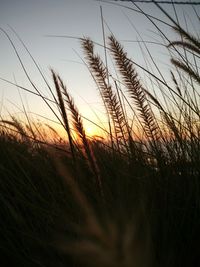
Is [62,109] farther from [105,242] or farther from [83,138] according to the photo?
[105,242]

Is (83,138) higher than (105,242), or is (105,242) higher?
(83,138)

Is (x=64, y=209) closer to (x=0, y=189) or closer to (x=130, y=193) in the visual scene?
(x=130, y=193)

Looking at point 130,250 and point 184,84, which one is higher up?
point 184,84

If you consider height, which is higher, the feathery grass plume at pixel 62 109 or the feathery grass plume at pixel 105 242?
the feathery grass plume at pixel 62 109

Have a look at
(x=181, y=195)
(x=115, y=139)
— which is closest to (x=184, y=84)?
(x=115, y=139)

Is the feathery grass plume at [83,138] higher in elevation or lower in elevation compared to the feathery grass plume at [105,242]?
higher

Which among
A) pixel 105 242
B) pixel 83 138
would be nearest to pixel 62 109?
pixel 83 138

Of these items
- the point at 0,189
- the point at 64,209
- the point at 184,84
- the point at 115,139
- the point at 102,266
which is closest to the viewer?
the point at 102,266

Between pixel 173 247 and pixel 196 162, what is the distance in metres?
0.38

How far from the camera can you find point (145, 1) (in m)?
1.11

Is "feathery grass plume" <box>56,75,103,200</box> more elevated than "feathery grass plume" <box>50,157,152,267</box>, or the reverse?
"feathery grass plume" <box>56,75,103,200</box>

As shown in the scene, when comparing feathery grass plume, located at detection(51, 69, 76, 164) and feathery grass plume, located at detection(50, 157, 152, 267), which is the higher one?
feathery grass plume, located at detection(51, 69, 76, 164)

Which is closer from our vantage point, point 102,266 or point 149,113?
point 102,266

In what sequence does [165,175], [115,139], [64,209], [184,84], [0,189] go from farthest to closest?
1. [184,84]
2. [115,139]
3. [0,189]
4. [165,175]
5. [64,209]
